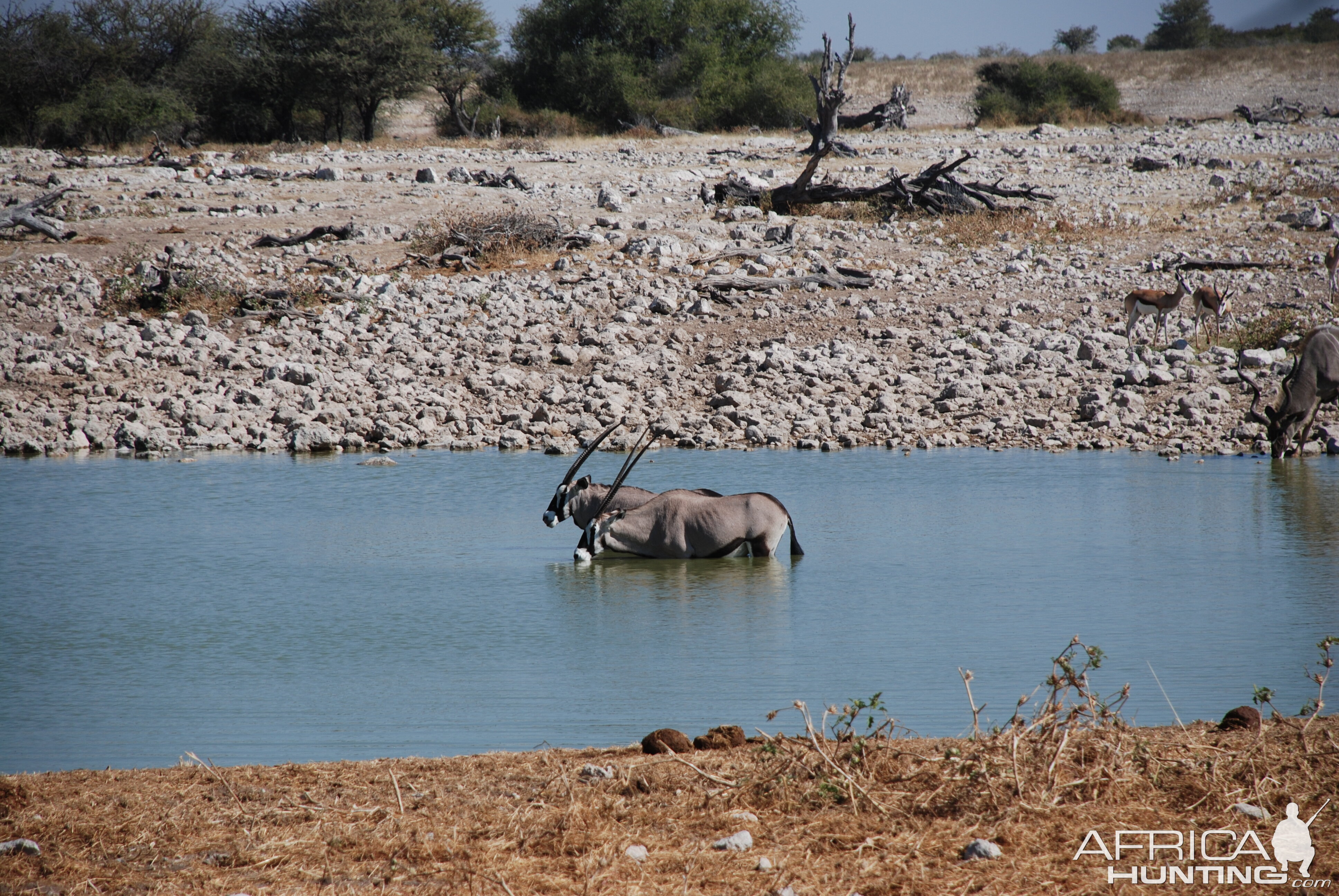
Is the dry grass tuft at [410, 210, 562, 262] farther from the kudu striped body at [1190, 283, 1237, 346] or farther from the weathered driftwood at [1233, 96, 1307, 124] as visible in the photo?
the weathered driftwood at [1233, 96, 1307, 124]

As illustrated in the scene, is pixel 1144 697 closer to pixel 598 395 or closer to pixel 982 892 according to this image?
pixel 982 892

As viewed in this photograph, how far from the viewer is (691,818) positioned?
3820 mm

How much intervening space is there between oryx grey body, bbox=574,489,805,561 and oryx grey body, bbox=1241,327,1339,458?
693cm

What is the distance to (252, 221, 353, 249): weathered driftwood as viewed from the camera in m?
18.4

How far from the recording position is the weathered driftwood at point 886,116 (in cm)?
3484

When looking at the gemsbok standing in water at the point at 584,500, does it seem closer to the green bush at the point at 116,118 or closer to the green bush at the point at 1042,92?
the green bush at the point at 116,118

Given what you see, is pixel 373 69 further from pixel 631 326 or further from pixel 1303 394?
pixel 1303 394

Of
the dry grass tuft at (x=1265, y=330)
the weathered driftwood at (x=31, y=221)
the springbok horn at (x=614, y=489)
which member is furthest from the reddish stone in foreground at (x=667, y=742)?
the weathered driftwood at (x=31, y=221)

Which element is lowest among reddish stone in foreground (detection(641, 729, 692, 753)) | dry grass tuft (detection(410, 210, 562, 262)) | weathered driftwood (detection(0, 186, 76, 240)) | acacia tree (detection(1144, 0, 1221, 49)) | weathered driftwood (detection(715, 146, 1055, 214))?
reddish stone in foreground (detection(641, 729, 692, 753))

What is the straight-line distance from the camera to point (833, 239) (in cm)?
1922

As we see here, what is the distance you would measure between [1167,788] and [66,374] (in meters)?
14.0

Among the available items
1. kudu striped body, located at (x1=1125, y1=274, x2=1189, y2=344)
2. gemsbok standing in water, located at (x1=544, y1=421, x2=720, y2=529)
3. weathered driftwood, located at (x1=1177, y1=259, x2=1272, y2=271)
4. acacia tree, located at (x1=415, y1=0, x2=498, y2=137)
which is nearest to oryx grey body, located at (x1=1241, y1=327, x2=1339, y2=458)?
kudu striped body, located at (x1=1125, y1=274, x2=1189, y2=344)

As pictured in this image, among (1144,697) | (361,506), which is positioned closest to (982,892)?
(1144,697)

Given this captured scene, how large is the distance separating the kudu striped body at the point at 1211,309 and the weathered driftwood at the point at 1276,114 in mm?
23138
